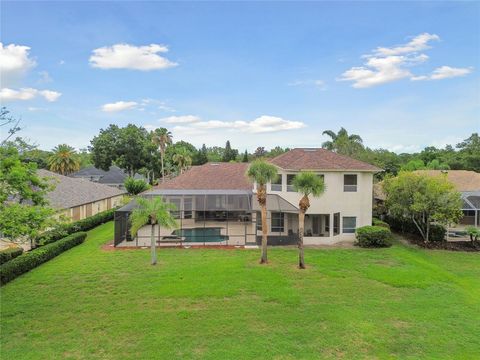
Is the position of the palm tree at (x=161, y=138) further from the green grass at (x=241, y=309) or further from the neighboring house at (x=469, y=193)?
the neighboring house at (x=469, y=193)

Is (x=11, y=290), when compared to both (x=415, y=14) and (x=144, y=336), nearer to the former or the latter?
A: (x=144, y=336)

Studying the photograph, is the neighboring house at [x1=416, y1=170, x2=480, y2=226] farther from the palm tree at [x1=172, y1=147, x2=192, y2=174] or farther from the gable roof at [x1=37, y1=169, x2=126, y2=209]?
the palm tree at [x1=172, y1=147, x2=192, y2=174]

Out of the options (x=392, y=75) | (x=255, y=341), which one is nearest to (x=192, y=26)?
(x=392, y=75)

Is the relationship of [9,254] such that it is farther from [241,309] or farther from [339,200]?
[339,200]

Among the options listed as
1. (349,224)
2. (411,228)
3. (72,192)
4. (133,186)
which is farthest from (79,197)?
(411,228)

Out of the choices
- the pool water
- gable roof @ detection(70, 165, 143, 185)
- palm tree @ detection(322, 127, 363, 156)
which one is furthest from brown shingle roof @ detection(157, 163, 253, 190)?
gable roof @ detection(70, 165, 143, 185)
